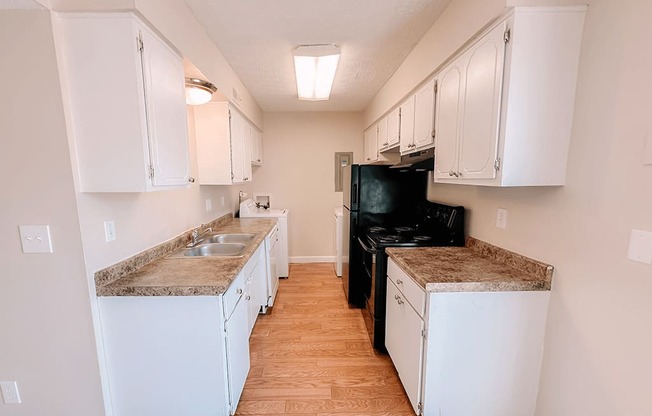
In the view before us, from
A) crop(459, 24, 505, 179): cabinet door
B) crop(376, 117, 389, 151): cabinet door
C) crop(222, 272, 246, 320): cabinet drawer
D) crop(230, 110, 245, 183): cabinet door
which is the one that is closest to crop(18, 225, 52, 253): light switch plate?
crop(222, 272, 246, 320): cabinet drawer

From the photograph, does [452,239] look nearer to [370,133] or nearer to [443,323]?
[443,323]

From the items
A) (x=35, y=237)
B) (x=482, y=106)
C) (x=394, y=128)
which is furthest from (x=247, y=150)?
(x=482, y=106)

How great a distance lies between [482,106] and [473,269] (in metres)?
0.88

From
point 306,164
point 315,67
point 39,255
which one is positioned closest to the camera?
point 39,255

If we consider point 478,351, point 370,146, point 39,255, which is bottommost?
point 478,351

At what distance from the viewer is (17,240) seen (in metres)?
1.19

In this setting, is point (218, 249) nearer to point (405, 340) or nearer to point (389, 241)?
point (389, 241)

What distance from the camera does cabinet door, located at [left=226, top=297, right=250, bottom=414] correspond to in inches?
56.7

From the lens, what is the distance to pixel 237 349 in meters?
1.57

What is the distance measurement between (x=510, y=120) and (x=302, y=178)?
3379 millimetres

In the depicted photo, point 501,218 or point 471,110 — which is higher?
point 471,110

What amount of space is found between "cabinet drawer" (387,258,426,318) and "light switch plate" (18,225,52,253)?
5.86ft

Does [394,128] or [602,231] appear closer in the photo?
[602,231]

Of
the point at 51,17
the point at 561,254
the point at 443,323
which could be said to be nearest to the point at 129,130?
the point at 51,17
